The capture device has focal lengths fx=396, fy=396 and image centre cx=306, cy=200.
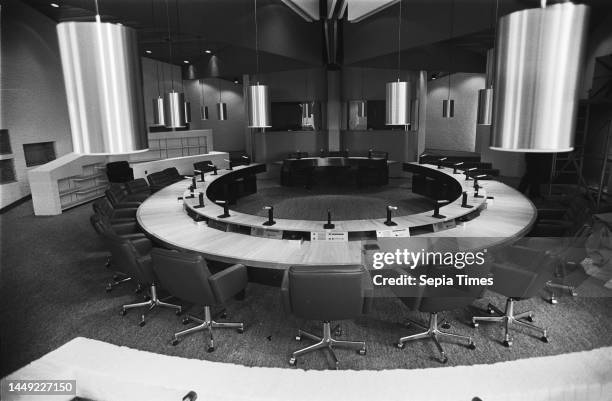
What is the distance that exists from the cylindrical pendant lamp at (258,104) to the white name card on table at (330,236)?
1.68 m

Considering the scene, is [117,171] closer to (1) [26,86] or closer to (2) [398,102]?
(1) [26,86]

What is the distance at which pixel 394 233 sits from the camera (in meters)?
4.07

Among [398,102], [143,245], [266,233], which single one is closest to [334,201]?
[398,102]

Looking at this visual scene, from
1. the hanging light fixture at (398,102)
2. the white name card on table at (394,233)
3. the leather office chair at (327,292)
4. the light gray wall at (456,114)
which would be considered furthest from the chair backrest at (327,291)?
the light gray wall at (456,114)

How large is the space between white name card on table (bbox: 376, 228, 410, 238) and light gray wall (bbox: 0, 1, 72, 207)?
737cm

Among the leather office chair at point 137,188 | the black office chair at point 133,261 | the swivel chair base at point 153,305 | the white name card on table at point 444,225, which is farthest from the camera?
the leather office chair at point 137,188

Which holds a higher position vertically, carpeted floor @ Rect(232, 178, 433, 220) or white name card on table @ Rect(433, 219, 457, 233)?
white name card on table @ Rect(433, 219, 457, 233)

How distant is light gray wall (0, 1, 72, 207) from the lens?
8.30 m

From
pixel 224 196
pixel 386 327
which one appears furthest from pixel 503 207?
pixel 224 196

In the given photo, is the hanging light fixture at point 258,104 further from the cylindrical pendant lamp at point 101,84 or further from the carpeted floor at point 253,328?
the cylindrical pendant lamp at point 101,84

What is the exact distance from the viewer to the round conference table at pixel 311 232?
12.0ft

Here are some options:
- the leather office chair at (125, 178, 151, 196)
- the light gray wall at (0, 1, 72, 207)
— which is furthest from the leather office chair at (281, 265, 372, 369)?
the light gray wall at (0, 1, 72, 207)

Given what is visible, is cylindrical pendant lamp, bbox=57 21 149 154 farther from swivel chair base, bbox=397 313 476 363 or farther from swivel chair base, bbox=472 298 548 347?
swivel chair base, bbox=472 298 548 347

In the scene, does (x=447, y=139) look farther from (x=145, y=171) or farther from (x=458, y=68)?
(x=145, y=171)
